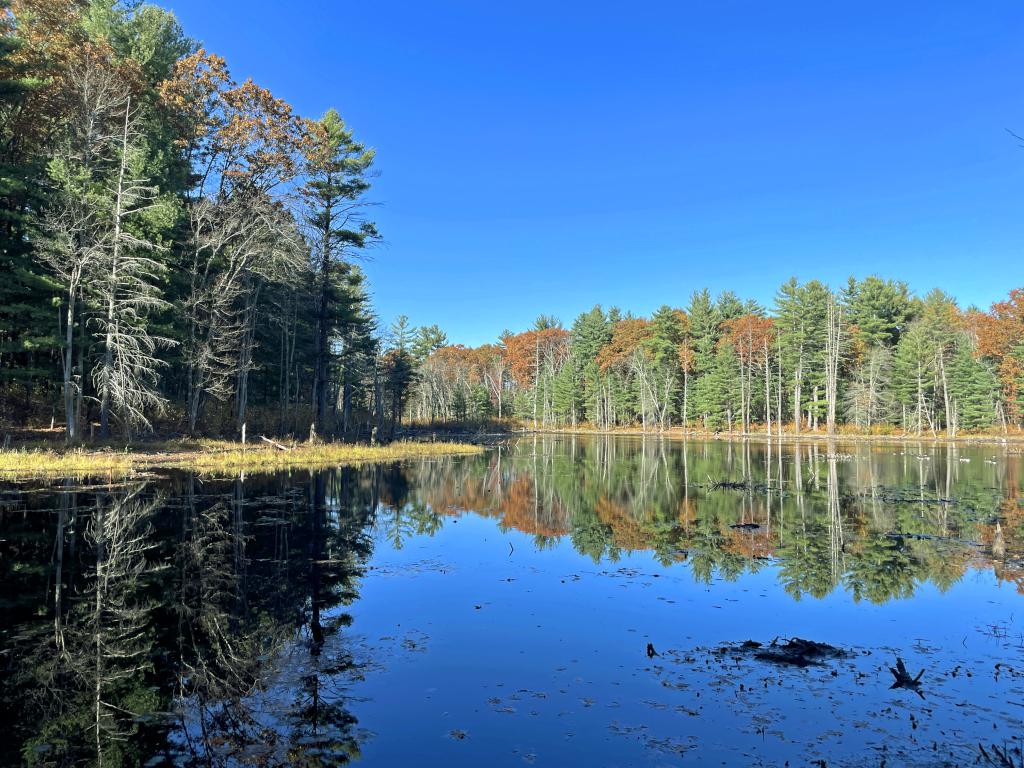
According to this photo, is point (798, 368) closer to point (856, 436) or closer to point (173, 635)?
point (856, 436)

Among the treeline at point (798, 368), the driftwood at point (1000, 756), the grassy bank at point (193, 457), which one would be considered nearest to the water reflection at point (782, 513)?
the grassy bank at point (193, 457)

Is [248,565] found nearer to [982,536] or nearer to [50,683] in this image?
[50,683]

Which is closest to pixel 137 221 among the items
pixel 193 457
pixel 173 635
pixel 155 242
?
pixel 155 242

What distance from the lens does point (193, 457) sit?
27.4 meters

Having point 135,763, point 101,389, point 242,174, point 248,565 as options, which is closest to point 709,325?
point 242,174

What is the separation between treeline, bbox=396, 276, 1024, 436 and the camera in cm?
6594

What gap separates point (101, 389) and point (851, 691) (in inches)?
1143

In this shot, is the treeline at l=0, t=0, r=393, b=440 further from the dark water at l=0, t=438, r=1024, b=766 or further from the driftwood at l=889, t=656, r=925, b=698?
the driftwood at l=889, t=656, r=925, b=698

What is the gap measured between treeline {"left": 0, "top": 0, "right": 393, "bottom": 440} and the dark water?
35.2 ft

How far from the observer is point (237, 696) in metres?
6.18

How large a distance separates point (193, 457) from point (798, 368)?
2502 inches

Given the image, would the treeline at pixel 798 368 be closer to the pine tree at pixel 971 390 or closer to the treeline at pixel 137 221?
the pine tree at pixel 971 390

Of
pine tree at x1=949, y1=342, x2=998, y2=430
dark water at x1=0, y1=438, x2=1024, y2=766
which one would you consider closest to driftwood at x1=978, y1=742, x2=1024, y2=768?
dark water at x1=0, y1=438, x2=1024, y2=766

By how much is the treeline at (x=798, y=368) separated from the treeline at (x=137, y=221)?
3185cm
